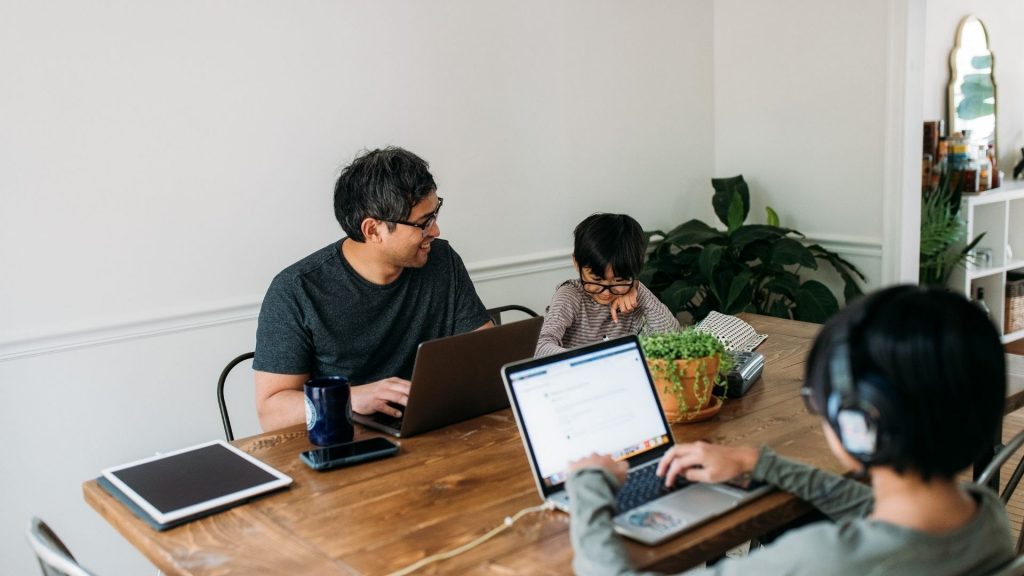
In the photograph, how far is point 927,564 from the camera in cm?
106

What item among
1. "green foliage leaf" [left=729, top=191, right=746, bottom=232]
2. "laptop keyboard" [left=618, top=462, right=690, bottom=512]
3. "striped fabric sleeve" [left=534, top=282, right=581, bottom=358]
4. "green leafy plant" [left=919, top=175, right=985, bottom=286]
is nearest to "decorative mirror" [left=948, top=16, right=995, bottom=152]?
"green leafy plant" [left=919, top=175, right=985, bottom=286]

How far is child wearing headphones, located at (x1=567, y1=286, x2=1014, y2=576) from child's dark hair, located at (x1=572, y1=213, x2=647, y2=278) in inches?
58.9

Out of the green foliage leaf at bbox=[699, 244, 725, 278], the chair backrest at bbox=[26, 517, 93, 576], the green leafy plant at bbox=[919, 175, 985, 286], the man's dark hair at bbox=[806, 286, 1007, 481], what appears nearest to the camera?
the man's dark hair at bbox=[806, 286, 1007, 481]

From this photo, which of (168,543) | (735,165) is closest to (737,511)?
(168,543)

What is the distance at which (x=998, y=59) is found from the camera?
5.37 m

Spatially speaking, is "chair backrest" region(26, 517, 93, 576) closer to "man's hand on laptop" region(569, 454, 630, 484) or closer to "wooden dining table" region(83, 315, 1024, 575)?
"wooden dining table" region(83, 315, 1024, 575)

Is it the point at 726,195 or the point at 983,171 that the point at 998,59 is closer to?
the point at 983,171

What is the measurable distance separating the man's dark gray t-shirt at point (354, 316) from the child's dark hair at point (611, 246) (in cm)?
34

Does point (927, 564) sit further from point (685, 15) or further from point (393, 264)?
point (685, 15)

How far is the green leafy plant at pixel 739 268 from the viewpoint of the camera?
12.2 ft

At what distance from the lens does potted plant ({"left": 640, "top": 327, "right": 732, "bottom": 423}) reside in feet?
6.16

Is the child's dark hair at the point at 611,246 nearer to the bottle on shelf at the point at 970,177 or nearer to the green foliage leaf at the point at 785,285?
the green foliage leaf at the point at 785,285

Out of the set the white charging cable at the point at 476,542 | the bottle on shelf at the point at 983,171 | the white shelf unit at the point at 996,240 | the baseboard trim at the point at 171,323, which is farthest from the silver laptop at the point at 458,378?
the bottle on shelf at the point at 983,171

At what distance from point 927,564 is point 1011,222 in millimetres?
4777
